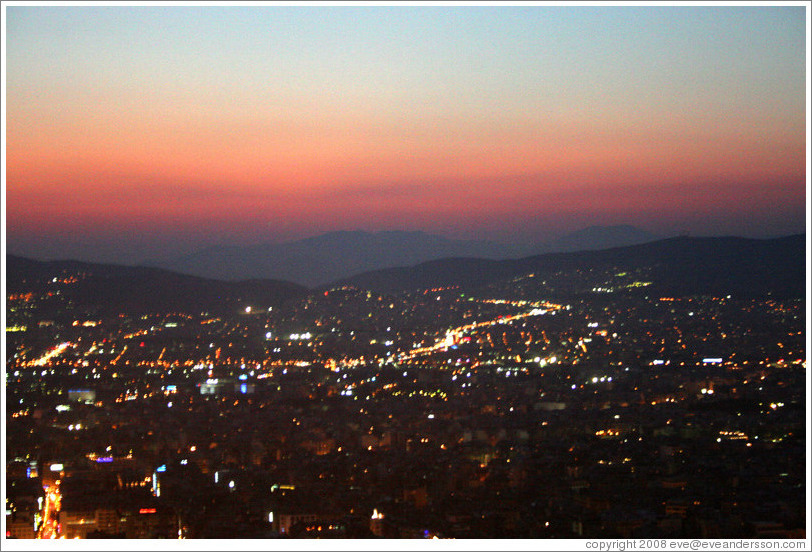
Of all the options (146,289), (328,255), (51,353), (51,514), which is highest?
(328,255)

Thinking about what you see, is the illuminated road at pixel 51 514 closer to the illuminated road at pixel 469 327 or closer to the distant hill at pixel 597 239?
the illuminated road at pixel 469 327

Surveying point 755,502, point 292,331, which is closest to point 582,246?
point 292,331

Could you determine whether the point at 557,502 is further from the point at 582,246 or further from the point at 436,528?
the point at 582,246

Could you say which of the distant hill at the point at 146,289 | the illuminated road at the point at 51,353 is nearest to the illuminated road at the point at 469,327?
the distant hill at the point at 146,289

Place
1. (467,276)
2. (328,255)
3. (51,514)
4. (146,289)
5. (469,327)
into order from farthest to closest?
1. (328,255)
2. (467,276)
3. (146,289)
4. (469,327)
5. (51,514)

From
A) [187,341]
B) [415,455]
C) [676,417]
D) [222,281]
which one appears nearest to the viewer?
[415,455]

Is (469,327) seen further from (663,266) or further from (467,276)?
(663,266)

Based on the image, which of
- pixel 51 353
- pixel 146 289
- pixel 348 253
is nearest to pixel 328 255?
pixel 348 253
